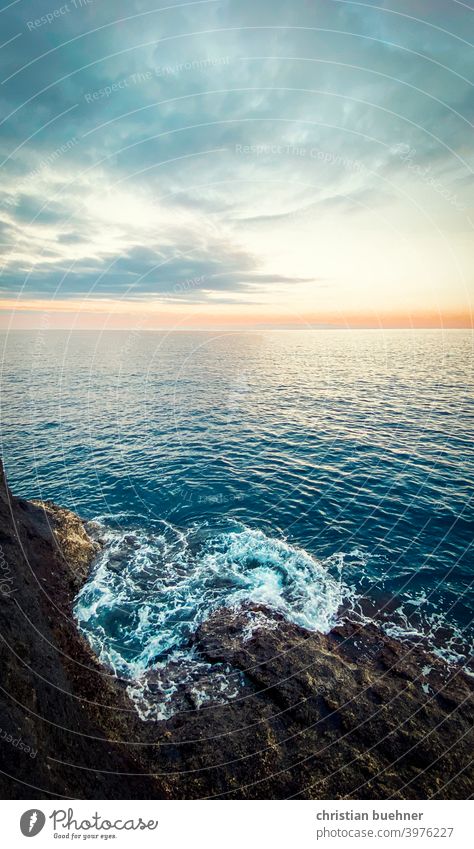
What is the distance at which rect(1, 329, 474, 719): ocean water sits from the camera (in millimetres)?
20938

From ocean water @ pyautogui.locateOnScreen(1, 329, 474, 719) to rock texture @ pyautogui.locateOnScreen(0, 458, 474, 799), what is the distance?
4.66ft

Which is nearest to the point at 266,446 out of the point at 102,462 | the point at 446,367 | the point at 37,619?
the point at 102,462

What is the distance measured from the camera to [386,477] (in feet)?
122

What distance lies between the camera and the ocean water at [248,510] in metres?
20.9

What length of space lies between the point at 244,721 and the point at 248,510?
18.6m

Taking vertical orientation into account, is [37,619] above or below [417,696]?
above

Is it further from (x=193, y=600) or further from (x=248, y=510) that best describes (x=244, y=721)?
(x=248, y=510)
